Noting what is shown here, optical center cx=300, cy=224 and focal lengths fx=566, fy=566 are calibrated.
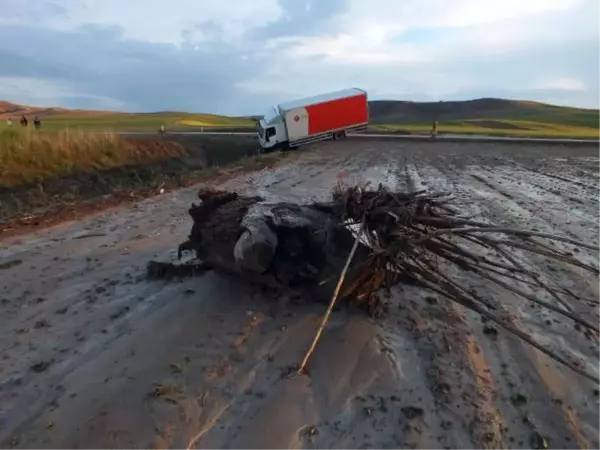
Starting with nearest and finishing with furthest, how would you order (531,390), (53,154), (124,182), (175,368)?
(531,390), (175,368), (53,154), (124,182)

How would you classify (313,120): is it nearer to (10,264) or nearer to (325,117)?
(325,117)

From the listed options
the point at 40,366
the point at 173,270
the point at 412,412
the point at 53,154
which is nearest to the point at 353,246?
the point at 412,412

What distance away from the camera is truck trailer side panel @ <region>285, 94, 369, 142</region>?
31623 millimetres

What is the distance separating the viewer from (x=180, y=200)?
41.8 ft

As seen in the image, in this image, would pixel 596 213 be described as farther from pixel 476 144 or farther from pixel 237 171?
pixel 476 144

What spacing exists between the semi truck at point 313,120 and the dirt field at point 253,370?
970 inches

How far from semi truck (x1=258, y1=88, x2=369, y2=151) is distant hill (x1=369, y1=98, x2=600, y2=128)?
4145cm

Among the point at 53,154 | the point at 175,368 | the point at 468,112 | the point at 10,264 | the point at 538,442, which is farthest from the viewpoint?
the point at 468,112

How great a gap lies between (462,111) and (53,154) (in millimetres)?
71995

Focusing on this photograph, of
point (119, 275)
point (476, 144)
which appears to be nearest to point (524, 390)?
point (119, 275)

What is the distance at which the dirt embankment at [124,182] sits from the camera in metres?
11.4

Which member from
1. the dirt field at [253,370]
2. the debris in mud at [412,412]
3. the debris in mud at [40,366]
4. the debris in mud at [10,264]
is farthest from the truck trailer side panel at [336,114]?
the debris in mud at [412,412]

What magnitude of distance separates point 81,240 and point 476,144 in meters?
29.0

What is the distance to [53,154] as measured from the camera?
20.2 m
